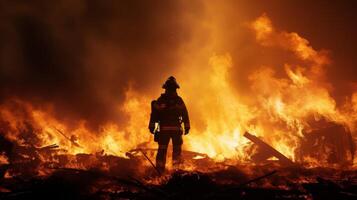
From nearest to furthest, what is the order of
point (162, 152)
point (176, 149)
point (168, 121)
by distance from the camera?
1. point (162, 152)
2. point (176, 149)
3. point (168, 121)

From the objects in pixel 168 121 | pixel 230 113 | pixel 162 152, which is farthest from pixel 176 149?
pixel 230 113

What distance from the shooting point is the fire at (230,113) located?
44.3 ft

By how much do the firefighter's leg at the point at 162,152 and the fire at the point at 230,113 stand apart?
5.04 meters

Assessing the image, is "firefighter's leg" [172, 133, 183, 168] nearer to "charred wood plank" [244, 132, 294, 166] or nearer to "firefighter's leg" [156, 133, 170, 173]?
"firefighter's leg" [156, 133, 170, 173]

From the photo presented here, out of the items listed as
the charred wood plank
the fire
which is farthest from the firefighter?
the fire

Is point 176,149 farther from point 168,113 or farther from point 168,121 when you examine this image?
point 168,113

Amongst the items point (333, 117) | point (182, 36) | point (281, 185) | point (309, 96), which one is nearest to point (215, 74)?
point (182, 36)

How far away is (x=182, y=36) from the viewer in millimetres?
22109

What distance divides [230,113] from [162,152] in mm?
7989

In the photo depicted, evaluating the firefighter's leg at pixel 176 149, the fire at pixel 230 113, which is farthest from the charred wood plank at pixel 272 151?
the firefighter's leg at pixel 176 149

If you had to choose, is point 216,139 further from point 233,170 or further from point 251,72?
point 251,72

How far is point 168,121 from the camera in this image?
8367 mm

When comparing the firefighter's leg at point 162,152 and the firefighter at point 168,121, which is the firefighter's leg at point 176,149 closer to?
the firefighter at point 168,121

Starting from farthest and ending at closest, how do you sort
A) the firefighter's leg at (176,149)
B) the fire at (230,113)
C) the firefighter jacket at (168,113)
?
the fire at (230,113) → the firefighter jacket at (168,113) → the firefighter's leg at (176,149)
